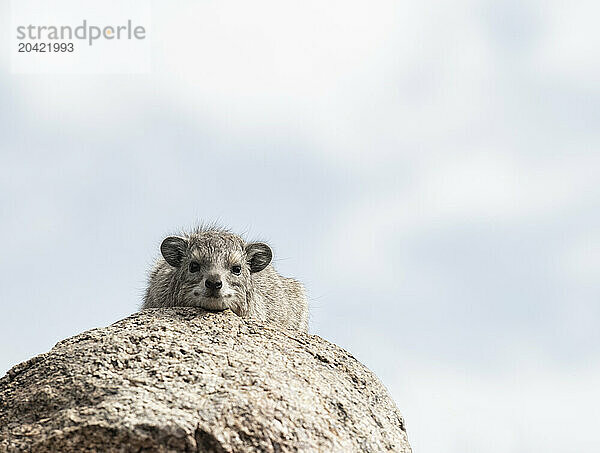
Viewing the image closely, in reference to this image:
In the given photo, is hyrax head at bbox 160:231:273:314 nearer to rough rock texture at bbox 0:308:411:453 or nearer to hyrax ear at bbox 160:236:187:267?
hyrax ear at bbox 160:236:187:267

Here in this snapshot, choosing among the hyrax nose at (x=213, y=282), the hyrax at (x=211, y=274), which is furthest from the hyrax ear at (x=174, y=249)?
the hyrax nose at (x=213, y=282)

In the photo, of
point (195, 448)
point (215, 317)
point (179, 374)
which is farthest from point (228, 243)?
point (195, 448)

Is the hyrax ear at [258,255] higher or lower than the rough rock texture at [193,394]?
higher

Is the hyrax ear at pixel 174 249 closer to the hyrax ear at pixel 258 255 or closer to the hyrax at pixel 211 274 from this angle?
the hyrax at pixel 211 274

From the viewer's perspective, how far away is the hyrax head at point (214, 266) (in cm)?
1047

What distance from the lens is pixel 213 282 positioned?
10477 millimetres

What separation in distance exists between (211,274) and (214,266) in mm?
285

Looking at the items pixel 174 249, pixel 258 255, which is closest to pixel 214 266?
pixel 174 249

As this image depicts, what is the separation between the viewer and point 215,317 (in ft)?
30.5

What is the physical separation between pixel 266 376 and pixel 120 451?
1.48m

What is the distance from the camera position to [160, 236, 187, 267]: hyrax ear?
11.6 metres

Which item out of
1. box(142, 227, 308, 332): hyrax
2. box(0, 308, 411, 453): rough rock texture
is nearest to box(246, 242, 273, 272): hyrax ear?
box(142, 227, 308, 332): hyrax

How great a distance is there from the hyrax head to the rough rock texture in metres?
1.36

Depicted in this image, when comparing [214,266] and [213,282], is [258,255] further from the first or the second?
[213,282]
